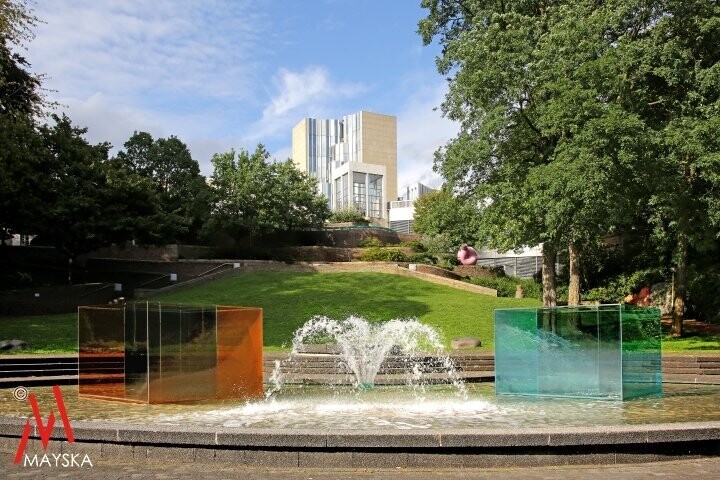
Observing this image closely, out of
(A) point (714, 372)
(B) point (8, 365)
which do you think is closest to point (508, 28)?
(A) point (714, 372)

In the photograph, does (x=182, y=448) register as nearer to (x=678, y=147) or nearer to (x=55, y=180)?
(x=678, y=147)

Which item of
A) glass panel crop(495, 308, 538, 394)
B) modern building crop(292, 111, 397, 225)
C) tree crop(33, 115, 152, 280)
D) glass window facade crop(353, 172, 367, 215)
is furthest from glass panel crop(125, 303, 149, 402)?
glass window facade crop(353, 172, 367, 215)

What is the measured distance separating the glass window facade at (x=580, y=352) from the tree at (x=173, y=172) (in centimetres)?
3730

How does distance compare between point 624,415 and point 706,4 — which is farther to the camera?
point 706,4

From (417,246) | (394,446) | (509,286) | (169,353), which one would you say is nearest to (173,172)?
(417,246)

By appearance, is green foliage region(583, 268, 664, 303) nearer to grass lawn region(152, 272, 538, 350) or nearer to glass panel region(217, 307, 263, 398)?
grass lawn region(152, 272, 538, 350)

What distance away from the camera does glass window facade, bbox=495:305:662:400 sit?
44.5 feet

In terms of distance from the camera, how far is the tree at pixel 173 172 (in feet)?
163

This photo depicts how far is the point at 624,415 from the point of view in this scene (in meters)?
11.2

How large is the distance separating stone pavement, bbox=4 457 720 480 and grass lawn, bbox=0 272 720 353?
47.9 ft

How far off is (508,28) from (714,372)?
12987mm

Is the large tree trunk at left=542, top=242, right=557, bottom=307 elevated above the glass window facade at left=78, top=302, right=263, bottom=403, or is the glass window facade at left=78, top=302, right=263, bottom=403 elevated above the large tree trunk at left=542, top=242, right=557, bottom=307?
the large tree trunk at left=542, top=242, right=557, bottom=307

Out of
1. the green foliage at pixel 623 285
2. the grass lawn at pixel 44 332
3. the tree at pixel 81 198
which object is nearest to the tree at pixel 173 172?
the tree at pixel 81 198

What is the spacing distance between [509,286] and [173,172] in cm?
2653
